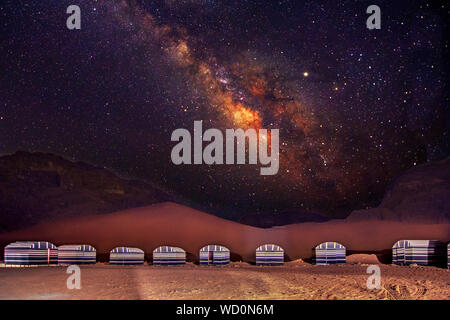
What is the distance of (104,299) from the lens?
7270mm

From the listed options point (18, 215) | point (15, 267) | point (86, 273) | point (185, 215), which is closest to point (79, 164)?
point (18, 215)

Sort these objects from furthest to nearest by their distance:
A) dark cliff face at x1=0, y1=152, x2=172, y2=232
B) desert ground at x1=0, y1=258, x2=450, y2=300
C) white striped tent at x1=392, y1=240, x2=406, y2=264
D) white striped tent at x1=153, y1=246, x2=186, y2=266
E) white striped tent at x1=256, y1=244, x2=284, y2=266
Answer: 1. dark cliff face at x1=0, y1=152, x2=172, y2=232
2. white striped tent at x1=256, y1=244, x2=284, y2=266
3. white striped tent at x1=392, y1=240, x2=406, y2=264
4. white striped tent at x1=153, y1=246, x2=186, y2=266
5. desert ground at x1=0, y1=258, x2=450, y2=300

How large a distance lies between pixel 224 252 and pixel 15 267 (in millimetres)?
7511

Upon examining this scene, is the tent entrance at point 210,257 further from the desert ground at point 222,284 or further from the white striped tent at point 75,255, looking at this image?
the white striped tent at point 75,255

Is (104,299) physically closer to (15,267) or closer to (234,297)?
(234,297)

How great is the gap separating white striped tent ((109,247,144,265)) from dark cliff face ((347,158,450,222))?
12297mm

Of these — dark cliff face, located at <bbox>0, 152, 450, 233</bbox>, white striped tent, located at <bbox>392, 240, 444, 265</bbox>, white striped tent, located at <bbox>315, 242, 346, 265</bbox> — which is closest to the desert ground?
white striped tent, located at <bbox>392, 240, 444, 265</bbox>

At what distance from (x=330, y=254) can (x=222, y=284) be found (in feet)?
20.8

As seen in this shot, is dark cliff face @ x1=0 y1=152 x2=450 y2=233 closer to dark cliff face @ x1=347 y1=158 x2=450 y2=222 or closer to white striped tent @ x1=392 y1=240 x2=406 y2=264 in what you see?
dark cliff face @ x1=347 y1=158 x2=450 y2=222

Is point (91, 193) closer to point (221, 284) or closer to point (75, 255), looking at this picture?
point (75, 255)

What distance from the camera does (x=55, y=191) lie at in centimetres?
Result: 2202

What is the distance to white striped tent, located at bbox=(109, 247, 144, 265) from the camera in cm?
1374
